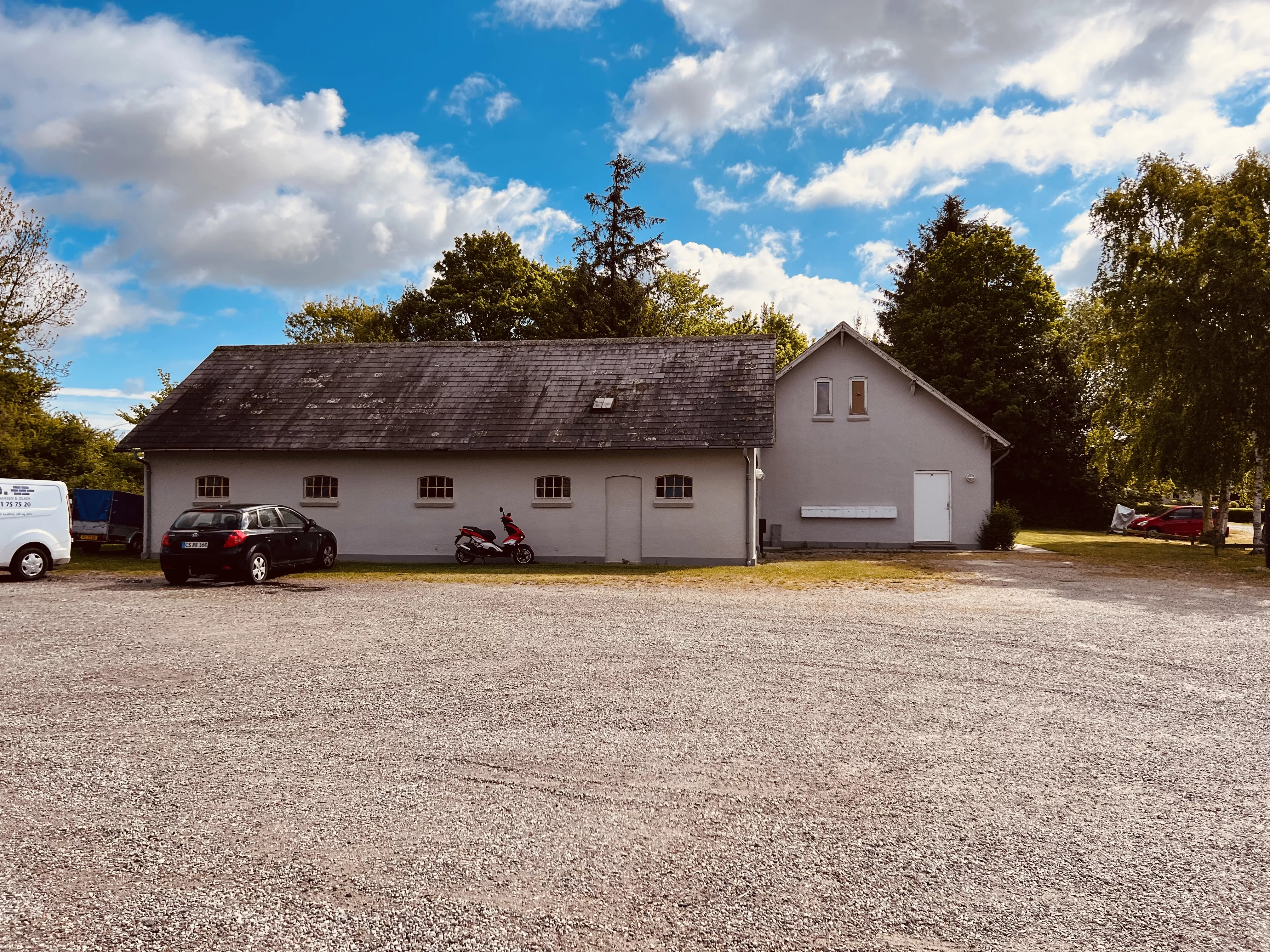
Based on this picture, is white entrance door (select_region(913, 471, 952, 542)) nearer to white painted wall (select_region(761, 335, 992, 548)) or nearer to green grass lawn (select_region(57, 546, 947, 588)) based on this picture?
white painted wall (select_region(761, 335, 992, 548))

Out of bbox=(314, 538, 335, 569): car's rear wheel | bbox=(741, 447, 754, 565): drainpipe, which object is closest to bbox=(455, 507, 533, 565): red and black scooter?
bbox=(314, 538, 335, 569): car's rear wheel

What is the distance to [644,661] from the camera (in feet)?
29.2

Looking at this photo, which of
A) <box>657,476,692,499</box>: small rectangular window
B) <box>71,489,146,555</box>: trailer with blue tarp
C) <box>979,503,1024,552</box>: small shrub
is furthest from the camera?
<box>979,503,1024,552</box>: small shrub

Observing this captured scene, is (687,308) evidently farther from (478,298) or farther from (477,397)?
(477,397)

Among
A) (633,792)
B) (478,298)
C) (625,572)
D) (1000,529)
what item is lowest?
(633,792)

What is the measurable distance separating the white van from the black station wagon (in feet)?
10.6

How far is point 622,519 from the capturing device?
21.2 m

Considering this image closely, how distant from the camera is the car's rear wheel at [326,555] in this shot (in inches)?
754

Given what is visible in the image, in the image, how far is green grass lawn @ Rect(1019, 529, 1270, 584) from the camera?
1928 cm

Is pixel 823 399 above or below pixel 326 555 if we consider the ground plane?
above

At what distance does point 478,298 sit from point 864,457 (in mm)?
23974

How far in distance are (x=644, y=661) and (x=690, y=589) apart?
22.7ft

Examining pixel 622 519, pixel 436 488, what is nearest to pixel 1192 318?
pixel 622 519

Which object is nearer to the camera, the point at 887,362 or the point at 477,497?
the point at 477,497
